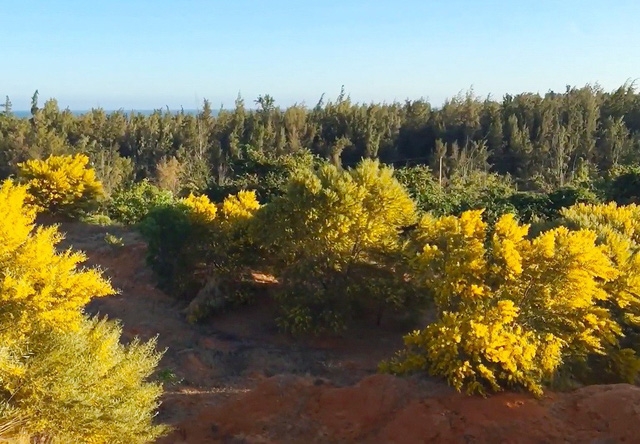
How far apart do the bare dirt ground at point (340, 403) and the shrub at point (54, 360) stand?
1.86 m

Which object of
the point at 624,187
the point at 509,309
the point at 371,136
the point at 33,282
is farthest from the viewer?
the point at 371,136

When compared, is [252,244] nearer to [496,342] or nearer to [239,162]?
[496,342]

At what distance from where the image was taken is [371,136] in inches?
1711

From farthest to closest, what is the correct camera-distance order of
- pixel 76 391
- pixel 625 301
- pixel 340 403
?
pixel 625 301 < pixel 340 403 < pixel 76 391

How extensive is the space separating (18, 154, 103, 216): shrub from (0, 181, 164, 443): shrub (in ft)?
46.6

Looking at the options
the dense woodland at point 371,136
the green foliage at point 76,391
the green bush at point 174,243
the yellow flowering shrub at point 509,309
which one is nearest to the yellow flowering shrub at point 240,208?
the green bush at point 174,243

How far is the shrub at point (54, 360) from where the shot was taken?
6016mm

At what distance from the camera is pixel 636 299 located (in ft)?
31.0

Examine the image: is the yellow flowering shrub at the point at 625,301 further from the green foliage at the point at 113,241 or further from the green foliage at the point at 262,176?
the green foliage at the point at 113,241

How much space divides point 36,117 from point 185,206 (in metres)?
37.4

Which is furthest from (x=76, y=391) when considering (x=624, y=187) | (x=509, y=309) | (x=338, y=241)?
(x=624, y=187)

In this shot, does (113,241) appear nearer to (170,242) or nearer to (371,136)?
(170,242)

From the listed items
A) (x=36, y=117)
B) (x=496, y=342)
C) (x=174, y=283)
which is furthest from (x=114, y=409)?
(x=36, y=117)

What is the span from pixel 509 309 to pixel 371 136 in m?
36.3
